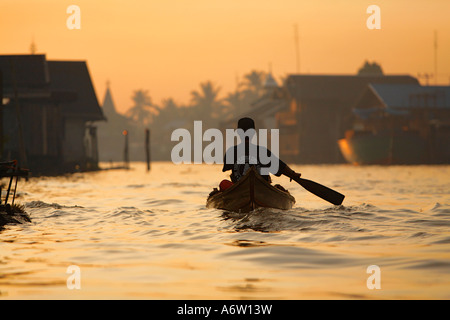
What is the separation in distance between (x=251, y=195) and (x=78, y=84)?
37.3m

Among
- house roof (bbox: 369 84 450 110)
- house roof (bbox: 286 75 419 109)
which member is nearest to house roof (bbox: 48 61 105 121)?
house roof (bbox: 369 84 450 110)

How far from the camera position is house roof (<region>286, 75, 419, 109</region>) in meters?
74.1

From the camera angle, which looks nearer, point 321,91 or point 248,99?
point 321,91

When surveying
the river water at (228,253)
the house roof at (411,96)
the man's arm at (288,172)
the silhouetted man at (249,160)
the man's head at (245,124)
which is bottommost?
the river water at (228,253)

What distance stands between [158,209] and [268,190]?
4.41 metres

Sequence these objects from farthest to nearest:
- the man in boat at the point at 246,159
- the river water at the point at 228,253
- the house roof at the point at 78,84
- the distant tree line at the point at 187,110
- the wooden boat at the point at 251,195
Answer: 1. the distant tree line at the point at 187,110
2. the house roof at the point at 78,84
3. the man in boat at the point at 246,159
4. the wooden boat at the point at 251,195
5. the river water at the point at 228,253

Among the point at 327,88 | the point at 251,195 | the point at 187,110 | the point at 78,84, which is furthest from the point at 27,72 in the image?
the point at 187,110

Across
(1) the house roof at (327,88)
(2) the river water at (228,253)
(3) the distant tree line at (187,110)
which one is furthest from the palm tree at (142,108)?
(2) the river water at (228,253)

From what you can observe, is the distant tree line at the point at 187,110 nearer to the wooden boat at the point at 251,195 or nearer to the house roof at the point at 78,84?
the house roof at the point at 78,84

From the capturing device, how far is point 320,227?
1212 centimetres

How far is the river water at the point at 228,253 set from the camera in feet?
22.5
